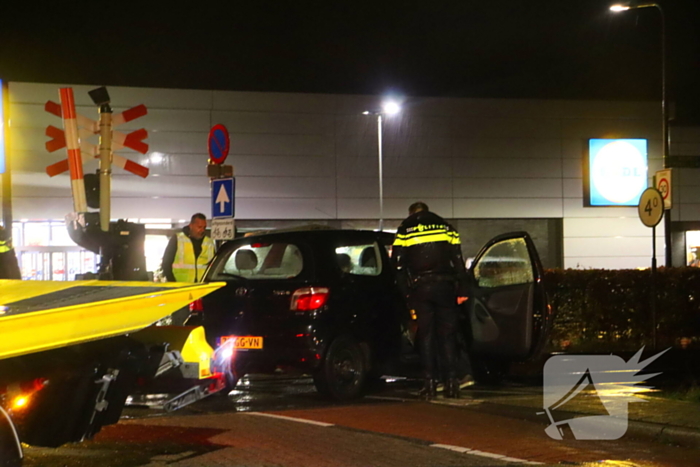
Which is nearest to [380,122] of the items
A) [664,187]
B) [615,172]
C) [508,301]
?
[615,172]

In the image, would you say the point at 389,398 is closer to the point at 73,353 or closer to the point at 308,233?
the point at 308,233

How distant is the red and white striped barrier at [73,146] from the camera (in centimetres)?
895

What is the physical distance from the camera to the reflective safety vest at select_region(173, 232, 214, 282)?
10.6 m

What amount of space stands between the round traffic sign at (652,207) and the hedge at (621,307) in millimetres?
806

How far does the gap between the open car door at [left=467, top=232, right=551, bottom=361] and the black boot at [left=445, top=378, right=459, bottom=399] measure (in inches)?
20.9

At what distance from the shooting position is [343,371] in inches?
326

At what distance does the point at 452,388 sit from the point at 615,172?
80.0ft

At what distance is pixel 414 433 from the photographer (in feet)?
21.5

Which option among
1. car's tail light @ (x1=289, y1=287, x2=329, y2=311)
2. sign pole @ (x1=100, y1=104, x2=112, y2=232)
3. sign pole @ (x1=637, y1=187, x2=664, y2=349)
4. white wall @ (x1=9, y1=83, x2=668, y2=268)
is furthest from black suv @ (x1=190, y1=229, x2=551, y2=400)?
white wall @ (x1=9, y1=83, x2=668, y2=268)

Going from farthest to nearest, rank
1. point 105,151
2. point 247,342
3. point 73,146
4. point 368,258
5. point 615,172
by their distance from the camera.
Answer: point 615,172, point 105,151, point 73,146, point 368,258, point 247,342

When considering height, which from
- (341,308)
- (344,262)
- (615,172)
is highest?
(615,172)

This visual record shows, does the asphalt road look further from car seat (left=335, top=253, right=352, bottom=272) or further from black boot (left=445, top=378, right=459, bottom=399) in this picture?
car seat (left=335, top=253, right=352, bottom=272)

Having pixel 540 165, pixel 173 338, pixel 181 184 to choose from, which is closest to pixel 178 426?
pixel 173 338

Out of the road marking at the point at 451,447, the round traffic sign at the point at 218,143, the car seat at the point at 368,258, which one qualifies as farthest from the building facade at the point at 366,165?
the road marking at the point at 451,447
